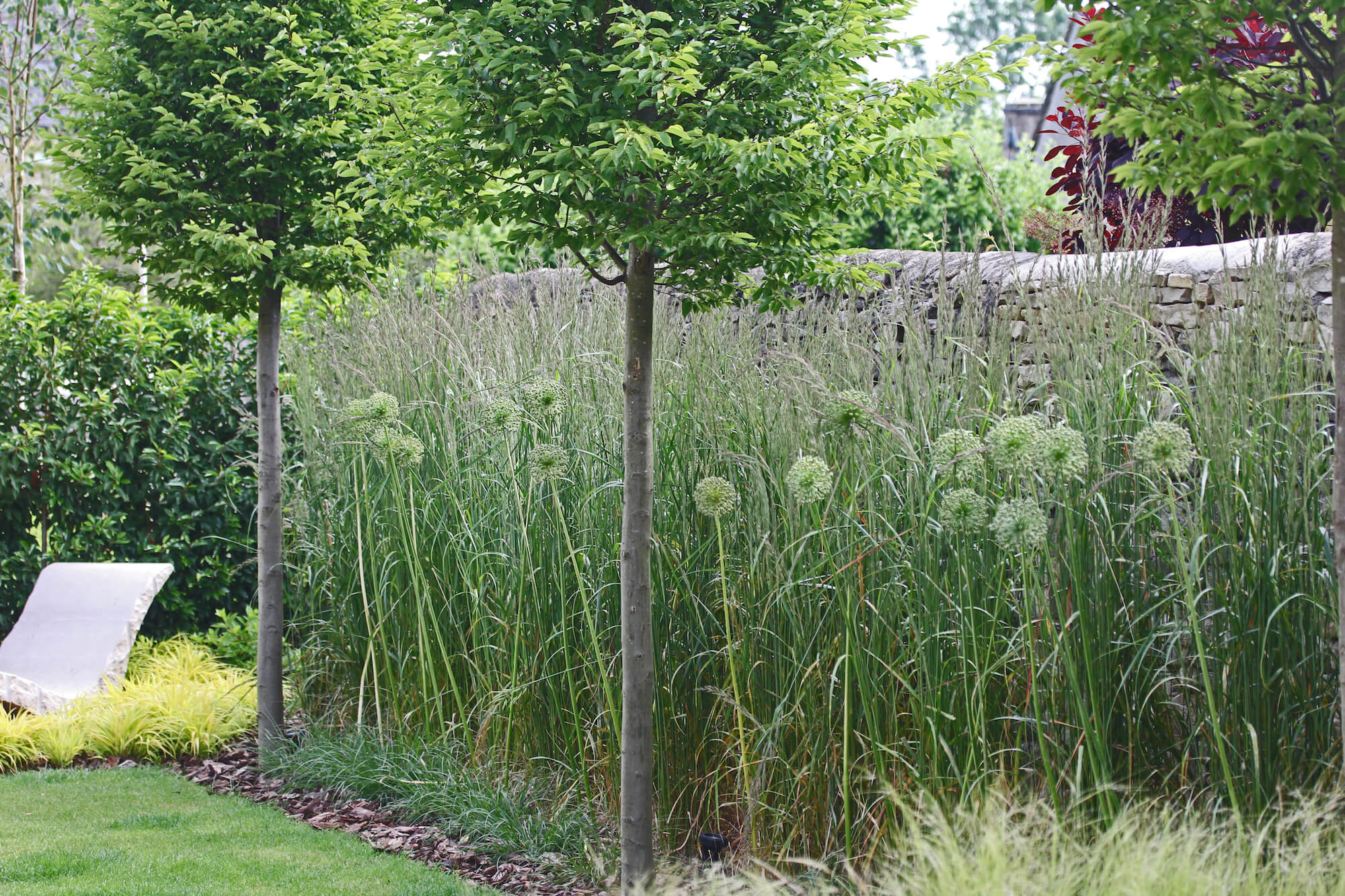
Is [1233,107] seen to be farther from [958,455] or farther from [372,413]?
[372,413]

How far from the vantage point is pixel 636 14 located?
282 cm

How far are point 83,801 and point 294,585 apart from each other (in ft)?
4.35

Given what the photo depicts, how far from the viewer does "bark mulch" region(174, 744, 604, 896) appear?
3.61 meters

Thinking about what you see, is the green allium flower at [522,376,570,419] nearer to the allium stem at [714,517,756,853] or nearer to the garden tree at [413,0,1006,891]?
the garden tree at [413,0,1006,891]

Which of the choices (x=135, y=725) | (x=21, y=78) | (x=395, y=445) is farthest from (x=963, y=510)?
(x=21, y=78)

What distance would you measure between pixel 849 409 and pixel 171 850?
284 centimetres

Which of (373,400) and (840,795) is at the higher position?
(373,400)

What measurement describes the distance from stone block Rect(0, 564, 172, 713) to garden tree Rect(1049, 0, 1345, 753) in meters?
5.52

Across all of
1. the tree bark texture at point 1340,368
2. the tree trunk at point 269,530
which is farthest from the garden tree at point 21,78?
the tree bark texture at point 1340,368

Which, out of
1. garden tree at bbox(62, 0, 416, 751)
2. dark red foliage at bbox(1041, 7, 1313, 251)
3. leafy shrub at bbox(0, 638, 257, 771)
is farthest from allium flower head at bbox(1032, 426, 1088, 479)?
leafy shrub at bbox(0, 638, 257, 771)

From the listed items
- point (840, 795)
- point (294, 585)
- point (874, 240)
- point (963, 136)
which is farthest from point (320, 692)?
point (874, 240)

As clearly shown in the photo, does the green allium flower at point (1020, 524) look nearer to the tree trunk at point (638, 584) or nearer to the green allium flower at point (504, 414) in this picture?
the tree trunk at point (638, 584)

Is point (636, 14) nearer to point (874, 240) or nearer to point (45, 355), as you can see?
point (45, 355)

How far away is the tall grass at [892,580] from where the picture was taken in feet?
9.04
